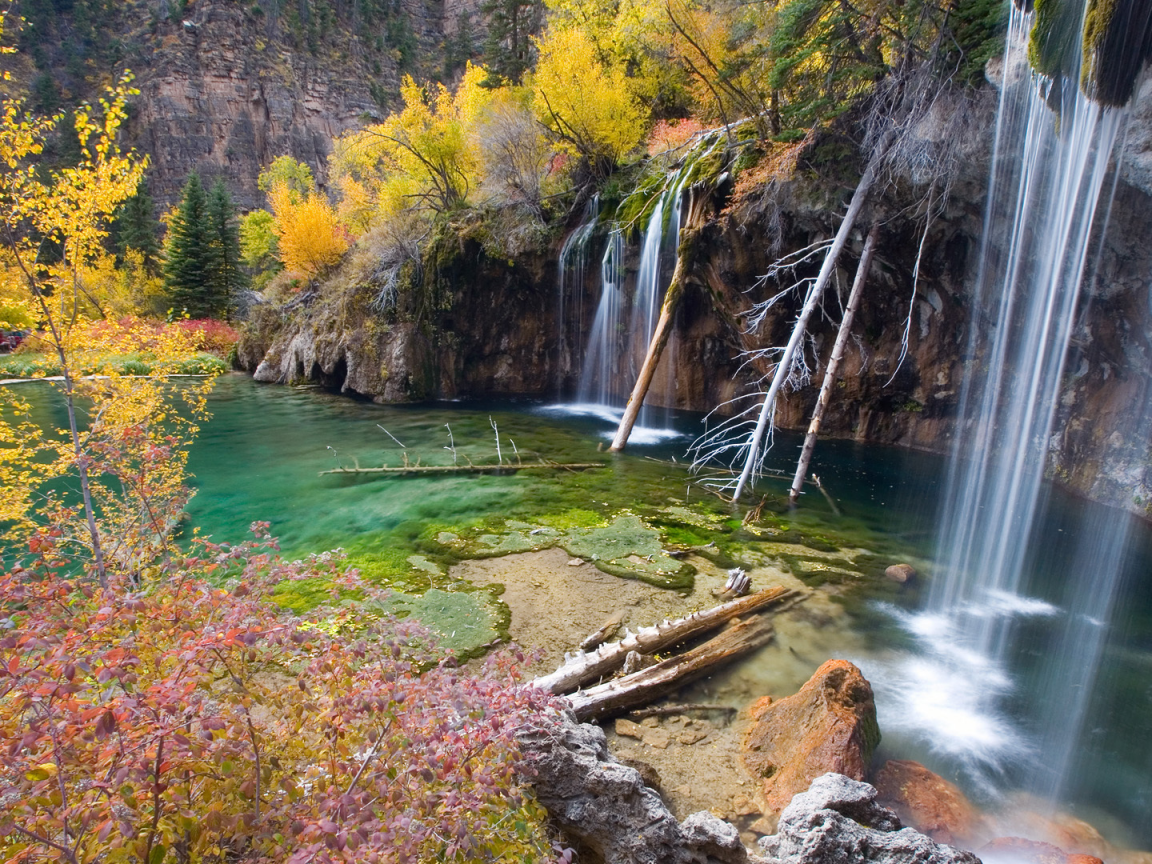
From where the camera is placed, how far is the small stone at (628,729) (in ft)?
15.4

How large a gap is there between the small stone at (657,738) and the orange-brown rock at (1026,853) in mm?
2131

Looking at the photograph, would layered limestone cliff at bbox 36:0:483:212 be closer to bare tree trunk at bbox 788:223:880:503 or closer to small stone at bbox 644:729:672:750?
bare tree trunk at bbox 788:223:880:503

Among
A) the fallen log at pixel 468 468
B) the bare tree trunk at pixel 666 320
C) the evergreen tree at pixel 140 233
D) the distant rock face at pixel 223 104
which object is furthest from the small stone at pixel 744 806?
the distant rock face at pixel 223 104

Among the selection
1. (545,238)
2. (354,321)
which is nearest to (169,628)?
(545,238)

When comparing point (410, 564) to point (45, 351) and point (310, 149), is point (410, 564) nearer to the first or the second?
point (45, 351)

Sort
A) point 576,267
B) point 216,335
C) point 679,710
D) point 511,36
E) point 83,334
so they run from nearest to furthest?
point 679,710
point 83,334
point 576,267
point 511,36
point 216,335

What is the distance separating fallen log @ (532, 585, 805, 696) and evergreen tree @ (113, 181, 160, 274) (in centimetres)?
4794

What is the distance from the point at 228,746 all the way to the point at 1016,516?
11739 mm

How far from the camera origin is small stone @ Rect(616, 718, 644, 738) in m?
4.70

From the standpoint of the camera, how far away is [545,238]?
1966cm

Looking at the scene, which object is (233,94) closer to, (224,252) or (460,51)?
(460,51)

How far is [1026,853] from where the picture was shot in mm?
3752

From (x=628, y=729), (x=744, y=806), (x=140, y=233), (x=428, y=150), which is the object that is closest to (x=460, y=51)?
(x=140, y=233)

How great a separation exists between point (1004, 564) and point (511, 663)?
8701mm
